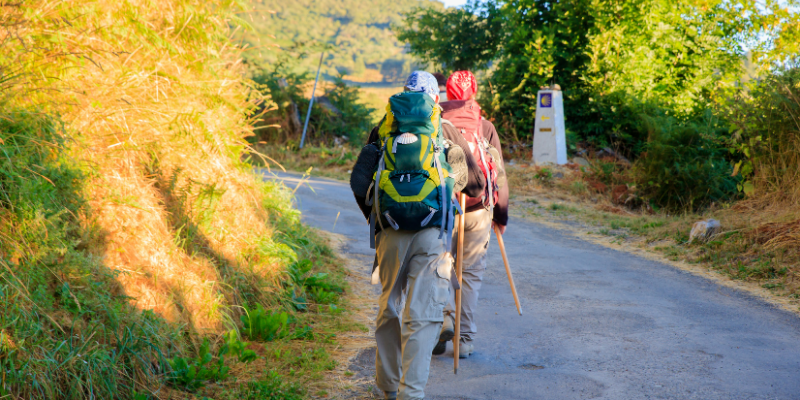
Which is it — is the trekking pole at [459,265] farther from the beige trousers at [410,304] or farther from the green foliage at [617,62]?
the green foliage at [617,62]

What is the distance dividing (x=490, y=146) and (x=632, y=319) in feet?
6.87

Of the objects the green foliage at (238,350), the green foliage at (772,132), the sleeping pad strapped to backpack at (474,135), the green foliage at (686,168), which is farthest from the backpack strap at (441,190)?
the green foliage at (686,168)

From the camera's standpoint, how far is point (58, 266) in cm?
337

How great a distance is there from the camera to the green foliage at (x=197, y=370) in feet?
11.3

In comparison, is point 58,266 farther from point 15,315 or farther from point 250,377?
point 250,377

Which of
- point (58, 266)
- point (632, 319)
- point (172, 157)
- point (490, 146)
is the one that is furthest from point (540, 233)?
point (58, 266)

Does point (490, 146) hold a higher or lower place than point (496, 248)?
higher

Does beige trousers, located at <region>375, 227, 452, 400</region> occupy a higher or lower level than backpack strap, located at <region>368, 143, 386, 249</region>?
lower

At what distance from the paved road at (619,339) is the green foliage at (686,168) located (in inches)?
178

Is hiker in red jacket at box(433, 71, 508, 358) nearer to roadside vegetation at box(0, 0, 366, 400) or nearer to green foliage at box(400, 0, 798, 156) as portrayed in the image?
roadside vegetation at box(0, 0, 366, 400)

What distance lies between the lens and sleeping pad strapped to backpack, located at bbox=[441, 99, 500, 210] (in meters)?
4.31

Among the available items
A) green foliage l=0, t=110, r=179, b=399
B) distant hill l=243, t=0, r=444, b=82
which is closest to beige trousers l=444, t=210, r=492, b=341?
green foliage l=0, t=110, r=179, b=399

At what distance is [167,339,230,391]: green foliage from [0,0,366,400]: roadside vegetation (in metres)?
0.01

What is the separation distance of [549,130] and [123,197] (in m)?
13.5
